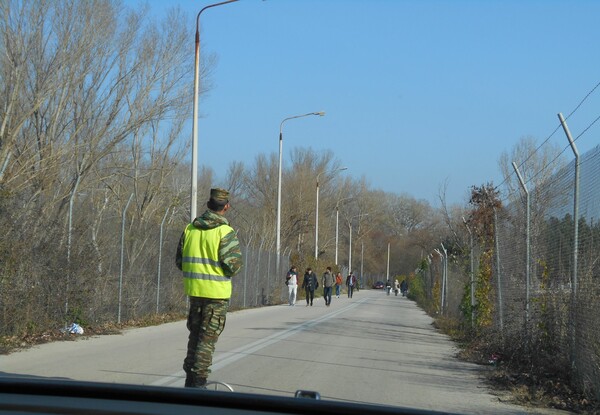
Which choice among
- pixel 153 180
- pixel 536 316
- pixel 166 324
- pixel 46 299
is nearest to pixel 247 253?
pixel 153 180

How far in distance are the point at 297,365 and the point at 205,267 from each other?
14.3 ft

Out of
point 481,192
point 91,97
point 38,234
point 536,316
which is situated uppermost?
point 91,97

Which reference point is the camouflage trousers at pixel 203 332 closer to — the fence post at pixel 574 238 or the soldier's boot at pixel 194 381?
the soldier's boot at pixel 194 381

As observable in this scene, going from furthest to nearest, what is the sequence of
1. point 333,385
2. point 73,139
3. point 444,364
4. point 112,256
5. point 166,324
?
point 73,139 → point 166,324 → point 112,256 → point 444,364 → point 333,385

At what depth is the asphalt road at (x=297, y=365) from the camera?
30.4ft

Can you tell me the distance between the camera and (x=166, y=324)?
19.4m

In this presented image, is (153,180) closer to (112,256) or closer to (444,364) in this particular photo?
(112,256)

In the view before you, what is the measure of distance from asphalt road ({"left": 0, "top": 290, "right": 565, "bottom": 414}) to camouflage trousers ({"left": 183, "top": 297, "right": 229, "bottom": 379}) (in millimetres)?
1452

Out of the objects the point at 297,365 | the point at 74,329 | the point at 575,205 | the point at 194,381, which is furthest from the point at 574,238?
the point at 74,329

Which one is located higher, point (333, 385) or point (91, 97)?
point (91, 97)

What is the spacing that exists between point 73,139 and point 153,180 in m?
11.8

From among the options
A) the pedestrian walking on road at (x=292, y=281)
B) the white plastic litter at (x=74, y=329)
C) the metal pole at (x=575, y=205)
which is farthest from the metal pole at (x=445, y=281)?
the metal pole at (x=575, y=205)

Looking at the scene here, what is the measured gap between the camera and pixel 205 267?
7.67 meters

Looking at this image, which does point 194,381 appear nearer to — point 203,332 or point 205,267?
point 203,332
